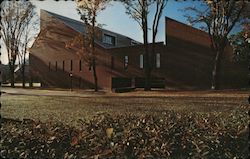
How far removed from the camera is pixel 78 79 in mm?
5645

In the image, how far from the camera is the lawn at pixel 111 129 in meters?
3.52

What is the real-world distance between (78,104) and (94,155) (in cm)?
148

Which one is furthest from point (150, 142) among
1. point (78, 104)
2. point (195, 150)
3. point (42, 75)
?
point (42, 75)

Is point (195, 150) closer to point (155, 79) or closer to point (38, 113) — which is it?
point (38, 113)

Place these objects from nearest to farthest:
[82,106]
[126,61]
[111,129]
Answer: [111,129], [82,106], [126,61]

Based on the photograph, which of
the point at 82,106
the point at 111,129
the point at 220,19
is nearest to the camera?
the point at 111,129

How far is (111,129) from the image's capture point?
3.94 m

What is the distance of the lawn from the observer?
11.6 ft

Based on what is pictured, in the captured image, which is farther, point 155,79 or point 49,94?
point 155,79

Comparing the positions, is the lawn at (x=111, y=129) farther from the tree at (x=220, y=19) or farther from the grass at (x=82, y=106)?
the tree at (x=220, y=19)

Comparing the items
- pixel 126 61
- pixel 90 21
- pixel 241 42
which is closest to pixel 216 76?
pixel 241 42

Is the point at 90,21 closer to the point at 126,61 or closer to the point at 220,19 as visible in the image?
the point at 220,19

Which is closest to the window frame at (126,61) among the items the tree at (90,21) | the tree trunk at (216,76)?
the tree trunk at (216,76)

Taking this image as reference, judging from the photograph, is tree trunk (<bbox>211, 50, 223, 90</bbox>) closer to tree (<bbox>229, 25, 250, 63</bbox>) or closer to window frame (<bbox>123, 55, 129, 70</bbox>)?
tree (<bbox>229, 25, 250, 63</bbox>)
